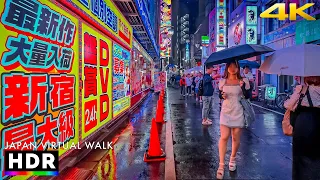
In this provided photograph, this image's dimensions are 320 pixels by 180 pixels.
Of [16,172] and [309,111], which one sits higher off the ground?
[309,111]

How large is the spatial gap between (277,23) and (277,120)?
539 inches

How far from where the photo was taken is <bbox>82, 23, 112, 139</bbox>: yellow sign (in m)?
5.84

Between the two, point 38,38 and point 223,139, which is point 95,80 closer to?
point 38,38

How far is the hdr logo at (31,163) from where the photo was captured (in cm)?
333

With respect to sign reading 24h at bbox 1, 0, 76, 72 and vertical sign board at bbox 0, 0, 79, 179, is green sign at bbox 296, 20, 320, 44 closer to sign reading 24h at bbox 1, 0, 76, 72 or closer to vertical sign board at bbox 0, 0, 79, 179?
vertical sign board at bbox 0, 0, 79, 179

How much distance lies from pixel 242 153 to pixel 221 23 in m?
35.4

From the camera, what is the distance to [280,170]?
4.85 metres

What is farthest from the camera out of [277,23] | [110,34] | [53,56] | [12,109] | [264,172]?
[277,23]

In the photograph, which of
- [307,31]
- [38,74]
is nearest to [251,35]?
[307,31]

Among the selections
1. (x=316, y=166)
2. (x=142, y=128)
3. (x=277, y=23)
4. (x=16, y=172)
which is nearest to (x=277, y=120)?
(x=142, y=128)

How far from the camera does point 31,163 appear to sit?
3740 mm

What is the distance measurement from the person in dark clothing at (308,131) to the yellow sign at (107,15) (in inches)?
161

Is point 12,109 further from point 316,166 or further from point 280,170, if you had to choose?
point 280,170

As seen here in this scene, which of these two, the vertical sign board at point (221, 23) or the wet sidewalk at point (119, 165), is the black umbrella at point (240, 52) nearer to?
the wet sidewalk at point (119, 165)
